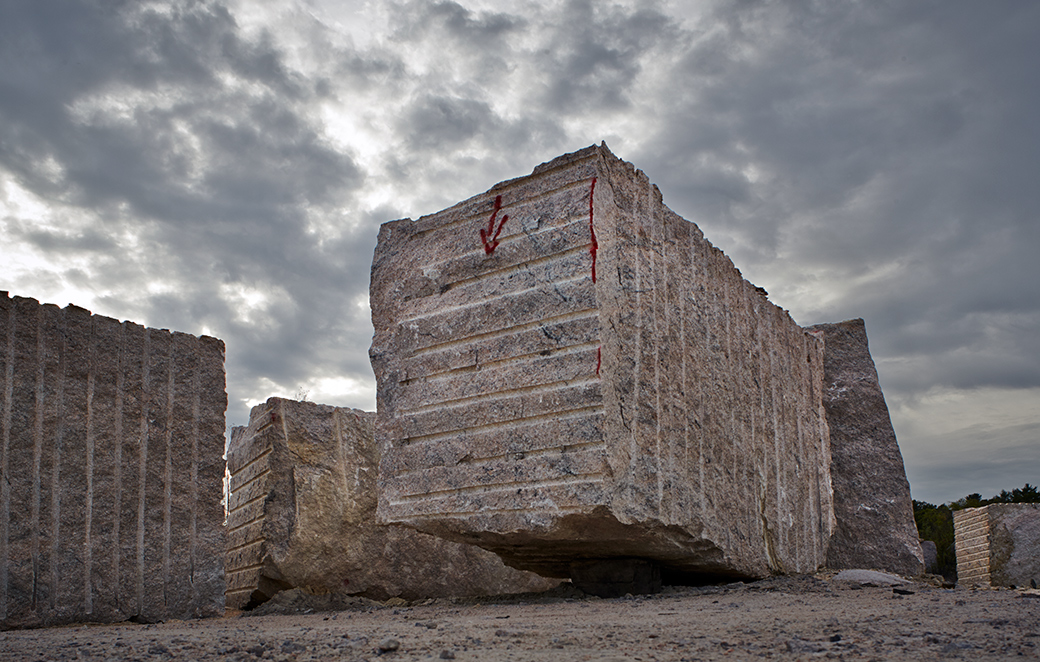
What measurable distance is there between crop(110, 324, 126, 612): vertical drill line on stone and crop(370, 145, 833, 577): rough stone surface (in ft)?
4.45

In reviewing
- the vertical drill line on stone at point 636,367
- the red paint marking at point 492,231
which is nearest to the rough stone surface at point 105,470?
the red paint marking at point 492,231

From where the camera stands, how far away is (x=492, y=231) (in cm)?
483

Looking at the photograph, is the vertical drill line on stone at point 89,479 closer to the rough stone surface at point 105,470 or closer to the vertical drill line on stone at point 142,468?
the rough stone surface at point 105,470

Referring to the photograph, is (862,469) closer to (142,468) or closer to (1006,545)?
(142,468)

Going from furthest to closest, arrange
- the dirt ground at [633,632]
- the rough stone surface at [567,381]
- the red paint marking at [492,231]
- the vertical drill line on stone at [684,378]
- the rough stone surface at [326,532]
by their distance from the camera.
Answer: the rough stone surface at [326,532] → the red paint marking at [492,231] → the vertical drill line on stone at [684,378] → the rough stone surface at [567,381] → the dirt ground at [633,632]

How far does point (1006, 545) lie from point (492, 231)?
9.52 m

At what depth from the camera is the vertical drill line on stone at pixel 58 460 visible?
171 inches

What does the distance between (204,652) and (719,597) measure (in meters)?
2.59

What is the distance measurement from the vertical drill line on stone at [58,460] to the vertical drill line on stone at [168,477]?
1.69 ft

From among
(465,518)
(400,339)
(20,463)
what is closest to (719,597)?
(465,518)

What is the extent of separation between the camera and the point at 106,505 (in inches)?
179

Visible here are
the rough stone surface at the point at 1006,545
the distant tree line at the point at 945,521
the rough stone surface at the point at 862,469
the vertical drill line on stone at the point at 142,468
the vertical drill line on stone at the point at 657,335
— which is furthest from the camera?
the distant tree line at the point at 945,521

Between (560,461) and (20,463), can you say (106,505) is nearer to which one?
(20,463)

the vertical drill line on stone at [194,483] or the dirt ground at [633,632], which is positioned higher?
the vertical drill line on stone at [194,483]
